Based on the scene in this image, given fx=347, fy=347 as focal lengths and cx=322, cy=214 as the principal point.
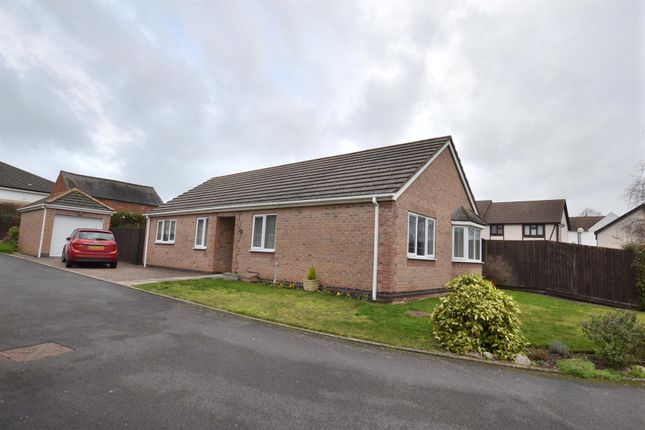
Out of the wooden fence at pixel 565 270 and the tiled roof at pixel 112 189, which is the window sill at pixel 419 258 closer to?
the wooden fence at pixel 565 270

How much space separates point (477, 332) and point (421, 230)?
21.7ft

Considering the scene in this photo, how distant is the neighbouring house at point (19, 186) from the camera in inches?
1620

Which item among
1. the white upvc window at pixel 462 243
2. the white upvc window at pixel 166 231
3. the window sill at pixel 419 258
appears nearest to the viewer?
the window sill at pixel 419 258

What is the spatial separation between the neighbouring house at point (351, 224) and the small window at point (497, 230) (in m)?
27.5

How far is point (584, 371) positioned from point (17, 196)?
55.3 metres

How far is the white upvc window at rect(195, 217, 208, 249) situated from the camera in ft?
57.8

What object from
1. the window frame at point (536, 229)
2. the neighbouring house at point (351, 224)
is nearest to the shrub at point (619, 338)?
the neighbouring house at point (351, 224)

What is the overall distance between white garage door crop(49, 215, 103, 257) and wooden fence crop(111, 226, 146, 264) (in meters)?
2.46

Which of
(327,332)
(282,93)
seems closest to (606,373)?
(327,332)

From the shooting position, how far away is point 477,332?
21.2 feet

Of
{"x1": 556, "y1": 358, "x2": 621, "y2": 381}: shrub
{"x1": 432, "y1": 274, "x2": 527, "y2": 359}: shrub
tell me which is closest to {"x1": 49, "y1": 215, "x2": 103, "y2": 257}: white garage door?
{"x1": 432, "y1": 274, "x2": 527, "y2": 359}: shrub

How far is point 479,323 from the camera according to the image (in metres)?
Answer: 6.55

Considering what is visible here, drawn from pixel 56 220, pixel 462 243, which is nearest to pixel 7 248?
pixel 56 220

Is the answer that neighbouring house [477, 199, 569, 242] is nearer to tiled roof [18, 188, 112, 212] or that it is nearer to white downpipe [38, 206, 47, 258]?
tiled roof [18, 188, 112, 212]
